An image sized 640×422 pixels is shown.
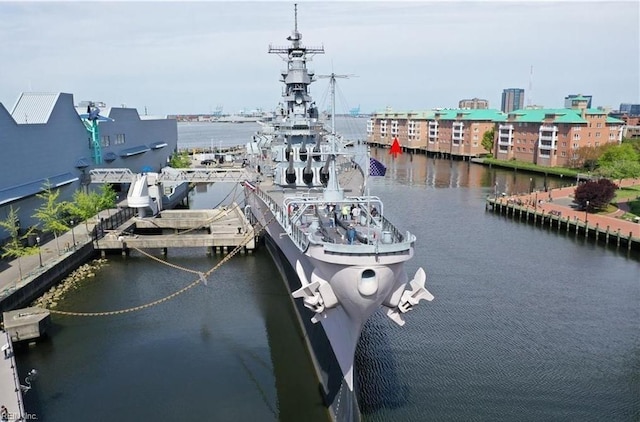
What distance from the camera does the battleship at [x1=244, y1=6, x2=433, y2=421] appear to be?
10953 millimetres

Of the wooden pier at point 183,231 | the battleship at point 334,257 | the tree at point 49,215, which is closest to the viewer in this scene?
the battleship at point 334,257

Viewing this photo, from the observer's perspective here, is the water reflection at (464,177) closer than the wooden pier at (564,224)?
No

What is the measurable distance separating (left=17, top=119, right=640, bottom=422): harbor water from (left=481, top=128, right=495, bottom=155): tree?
159 feet

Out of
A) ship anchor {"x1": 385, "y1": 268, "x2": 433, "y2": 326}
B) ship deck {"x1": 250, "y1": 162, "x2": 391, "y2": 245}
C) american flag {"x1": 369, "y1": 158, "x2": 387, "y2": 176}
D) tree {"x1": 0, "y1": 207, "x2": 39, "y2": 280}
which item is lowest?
tree {"x1": 0, "y1": 207, "x2": 39, "y2": 280}

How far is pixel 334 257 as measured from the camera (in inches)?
434

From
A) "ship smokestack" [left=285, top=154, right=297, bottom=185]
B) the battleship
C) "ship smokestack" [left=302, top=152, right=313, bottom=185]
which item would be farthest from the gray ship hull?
"ship smokestack" [left=302, top=152, right=313, bottom=185]

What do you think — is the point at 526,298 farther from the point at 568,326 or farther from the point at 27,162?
the point at 27,162

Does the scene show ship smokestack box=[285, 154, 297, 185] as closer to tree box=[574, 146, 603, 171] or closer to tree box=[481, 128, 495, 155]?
tree box=[574, 146, 603, 171]

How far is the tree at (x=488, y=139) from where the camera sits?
72.9 m

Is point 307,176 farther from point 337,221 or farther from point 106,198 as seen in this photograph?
point 106,198

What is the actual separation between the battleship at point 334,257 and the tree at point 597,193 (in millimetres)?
18721

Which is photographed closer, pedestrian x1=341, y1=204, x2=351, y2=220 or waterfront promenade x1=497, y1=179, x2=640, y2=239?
pedestrian x1=341, y1=204, x2=351, y2=220

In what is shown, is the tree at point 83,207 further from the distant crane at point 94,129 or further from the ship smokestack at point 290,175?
the ship smokestack at point 290,175

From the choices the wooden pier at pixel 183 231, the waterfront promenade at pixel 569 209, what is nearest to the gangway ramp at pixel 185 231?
the wooden pier at pixel 183 231
